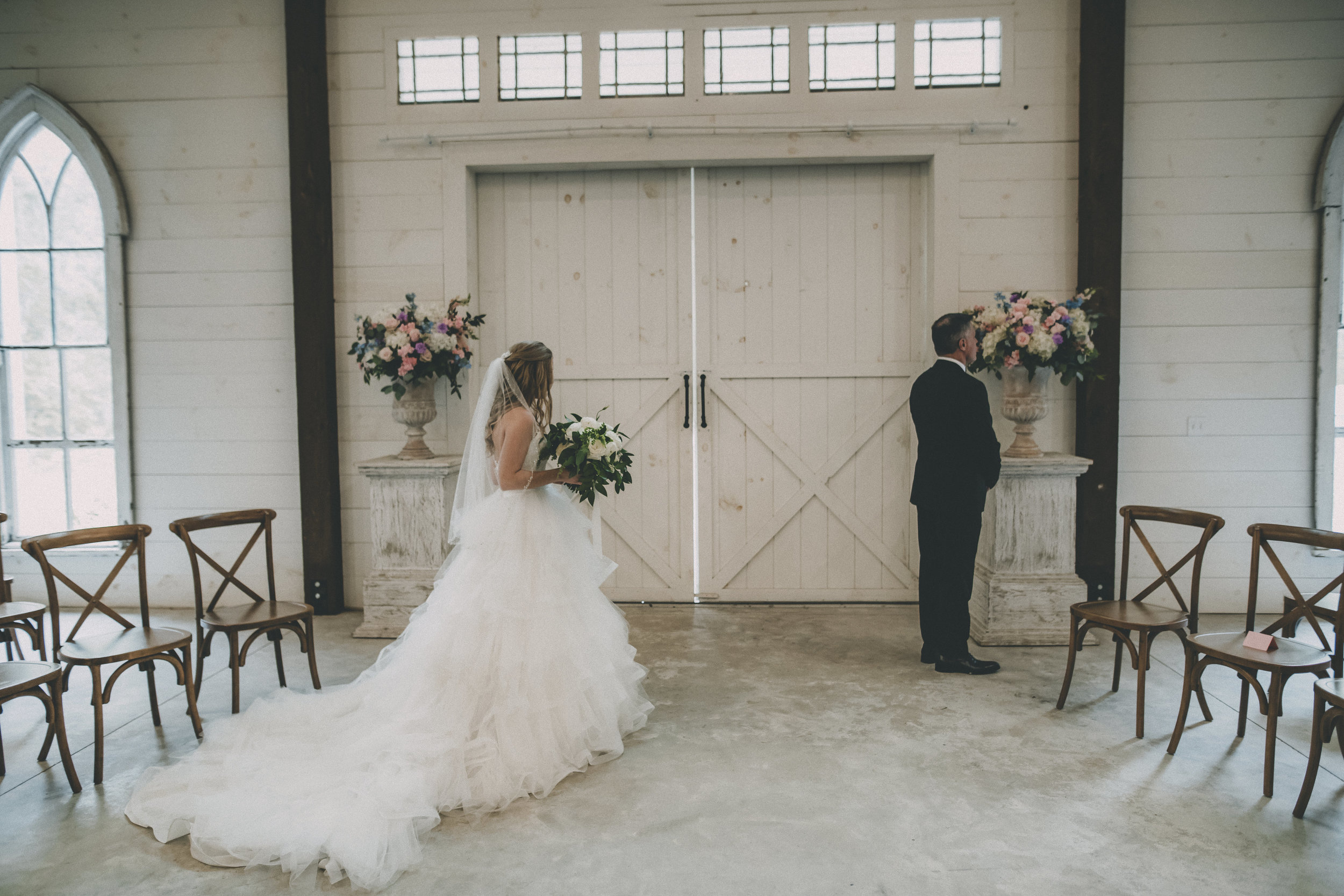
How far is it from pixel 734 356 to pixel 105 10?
14.6 ft

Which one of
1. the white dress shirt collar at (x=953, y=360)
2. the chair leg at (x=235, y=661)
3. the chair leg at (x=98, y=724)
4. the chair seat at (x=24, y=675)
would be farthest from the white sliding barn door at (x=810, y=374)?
the chair seat at (x=24, y=675)

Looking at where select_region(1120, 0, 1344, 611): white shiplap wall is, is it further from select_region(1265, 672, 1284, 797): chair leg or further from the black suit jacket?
select_region(1265, 672, 1284, 797): chair leg

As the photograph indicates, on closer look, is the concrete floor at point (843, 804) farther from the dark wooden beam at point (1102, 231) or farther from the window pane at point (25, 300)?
the window pane at point (25, 300)

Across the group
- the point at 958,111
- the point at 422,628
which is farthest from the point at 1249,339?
the point at 422,628

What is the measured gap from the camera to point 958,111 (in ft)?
15.9

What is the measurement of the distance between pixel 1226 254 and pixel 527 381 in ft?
13.9

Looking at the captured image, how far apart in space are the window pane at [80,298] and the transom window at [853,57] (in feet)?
15.3

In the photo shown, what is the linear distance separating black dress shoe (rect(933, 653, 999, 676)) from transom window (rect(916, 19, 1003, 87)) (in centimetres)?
332

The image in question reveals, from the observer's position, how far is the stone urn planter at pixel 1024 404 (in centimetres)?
452

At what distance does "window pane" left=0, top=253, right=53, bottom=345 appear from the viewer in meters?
5.27

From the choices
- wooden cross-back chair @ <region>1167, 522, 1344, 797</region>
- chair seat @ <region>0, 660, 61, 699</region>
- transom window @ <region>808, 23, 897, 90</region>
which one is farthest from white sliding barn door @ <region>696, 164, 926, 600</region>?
chair seat @ <region>0, 660, 61, 699</region>

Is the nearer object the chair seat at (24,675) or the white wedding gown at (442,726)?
the white wedding gown at (442,726)

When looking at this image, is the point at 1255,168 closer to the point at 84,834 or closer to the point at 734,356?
the point at 734,356

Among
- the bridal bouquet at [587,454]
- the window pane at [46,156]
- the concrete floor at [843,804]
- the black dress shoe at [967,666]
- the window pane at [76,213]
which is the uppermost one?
the window pane at [46,156]
